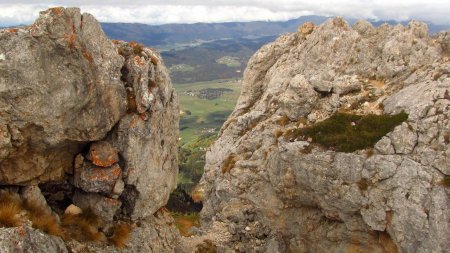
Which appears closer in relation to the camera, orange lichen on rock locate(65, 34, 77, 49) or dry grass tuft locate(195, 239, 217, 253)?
orange lichen on rock locate(65, 34, 77, 49)

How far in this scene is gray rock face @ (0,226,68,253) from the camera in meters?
17.5

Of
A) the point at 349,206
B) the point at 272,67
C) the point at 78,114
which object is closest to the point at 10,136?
the point at 78,114

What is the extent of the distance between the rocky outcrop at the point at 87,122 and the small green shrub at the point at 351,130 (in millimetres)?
17403

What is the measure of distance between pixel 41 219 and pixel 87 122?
249 inches

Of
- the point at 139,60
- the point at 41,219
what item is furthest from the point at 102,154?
the point at 139,60

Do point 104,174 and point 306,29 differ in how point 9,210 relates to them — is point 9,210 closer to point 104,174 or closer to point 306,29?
point 104,174

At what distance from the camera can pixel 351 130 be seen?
133 feet

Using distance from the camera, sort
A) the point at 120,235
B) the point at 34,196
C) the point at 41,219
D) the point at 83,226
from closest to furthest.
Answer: the point at 41,219 < the point at 34,196 < the point at 83,226 < the point at 120,235

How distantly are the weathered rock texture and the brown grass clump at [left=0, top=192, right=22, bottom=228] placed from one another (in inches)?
1081

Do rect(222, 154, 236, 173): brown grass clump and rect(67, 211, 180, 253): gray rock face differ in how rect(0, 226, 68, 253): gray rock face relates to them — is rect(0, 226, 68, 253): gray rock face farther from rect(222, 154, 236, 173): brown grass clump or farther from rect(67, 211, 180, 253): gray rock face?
rect(222, 154, 236, 173): brown grass clump

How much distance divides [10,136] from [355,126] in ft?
107

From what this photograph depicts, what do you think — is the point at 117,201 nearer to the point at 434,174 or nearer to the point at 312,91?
Answer: the point at 434,174

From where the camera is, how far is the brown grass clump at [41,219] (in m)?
21.0

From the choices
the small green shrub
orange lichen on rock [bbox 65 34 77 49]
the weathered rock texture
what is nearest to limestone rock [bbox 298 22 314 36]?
the weathered rock texture
